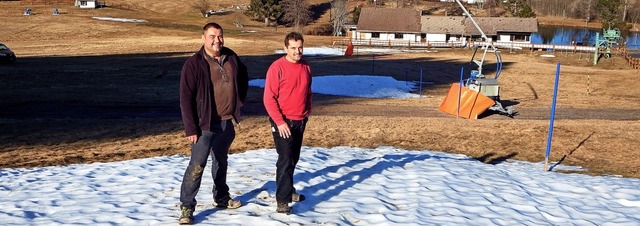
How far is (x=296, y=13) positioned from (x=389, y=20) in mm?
20547

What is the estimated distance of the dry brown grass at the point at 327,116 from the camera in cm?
1359

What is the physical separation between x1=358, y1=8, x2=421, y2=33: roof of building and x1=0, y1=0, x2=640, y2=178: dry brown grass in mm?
34191

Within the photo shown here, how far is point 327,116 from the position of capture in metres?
19.5

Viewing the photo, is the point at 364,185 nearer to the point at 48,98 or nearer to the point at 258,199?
the point at 258,199

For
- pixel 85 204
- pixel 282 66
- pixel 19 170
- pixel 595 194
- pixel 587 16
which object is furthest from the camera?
pixel 587 16

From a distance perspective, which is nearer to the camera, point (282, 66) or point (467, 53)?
point (282, 66)

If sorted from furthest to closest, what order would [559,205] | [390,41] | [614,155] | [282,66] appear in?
[390,41]
[614,155]
[559,205]
[282,66]

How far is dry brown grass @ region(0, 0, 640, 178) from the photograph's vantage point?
13.6 m

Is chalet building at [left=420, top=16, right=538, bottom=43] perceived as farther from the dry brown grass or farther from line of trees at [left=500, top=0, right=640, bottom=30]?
the dry brown grass

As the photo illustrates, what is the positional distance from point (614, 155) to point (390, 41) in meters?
62.3

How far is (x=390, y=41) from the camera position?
245 feet

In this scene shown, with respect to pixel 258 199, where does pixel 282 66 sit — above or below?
above

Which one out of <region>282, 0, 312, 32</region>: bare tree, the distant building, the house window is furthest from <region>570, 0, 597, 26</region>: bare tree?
the distant building

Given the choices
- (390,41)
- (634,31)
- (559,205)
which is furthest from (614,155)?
(634,31)
